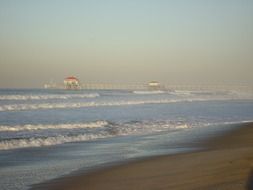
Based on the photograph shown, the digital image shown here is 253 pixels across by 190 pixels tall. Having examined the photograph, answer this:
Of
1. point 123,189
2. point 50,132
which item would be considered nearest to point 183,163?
point 123,189

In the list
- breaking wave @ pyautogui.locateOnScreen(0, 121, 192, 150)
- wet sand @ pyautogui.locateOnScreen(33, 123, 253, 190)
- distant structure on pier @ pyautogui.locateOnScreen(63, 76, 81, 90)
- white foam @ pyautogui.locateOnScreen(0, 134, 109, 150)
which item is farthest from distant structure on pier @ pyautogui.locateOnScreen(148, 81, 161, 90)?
wet sand @ pyautogui.locateOnScreen(33, 123, 253, 190)

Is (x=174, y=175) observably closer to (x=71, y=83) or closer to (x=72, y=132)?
(x=72, y=132)

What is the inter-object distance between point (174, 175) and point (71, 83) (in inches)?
3975

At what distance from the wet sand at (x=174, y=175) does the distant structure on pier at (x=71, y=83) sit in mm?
96697

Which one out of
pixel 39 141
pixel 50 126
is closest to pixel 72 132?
pixel 50 126

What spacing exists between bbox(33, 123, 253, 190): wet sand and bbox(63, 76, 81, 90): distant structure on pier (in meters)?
96.7

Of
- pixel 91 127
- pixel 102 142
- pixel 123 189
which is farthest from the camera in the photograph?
pixel 91 127

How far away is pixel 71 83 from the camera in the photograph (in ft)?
355

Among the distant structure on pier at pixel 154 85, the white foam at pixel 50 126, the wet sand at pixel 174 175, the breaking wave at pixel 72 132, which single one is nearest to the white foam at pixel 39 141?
the breaking wave at pixel 72 132

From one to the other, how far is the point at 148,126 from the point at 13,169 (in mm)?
11125

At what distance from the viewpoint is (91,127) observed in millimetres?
19234

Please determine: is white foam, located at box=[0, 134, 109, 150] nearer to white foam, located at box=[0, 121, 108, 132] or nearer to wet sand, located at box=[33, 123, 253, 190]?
white foam, located at box=[0, 121, 108, 132]

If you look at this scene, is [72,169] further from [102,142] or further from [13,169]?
Result: [102,142]

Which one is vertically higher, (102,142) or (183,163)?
(102,142)
